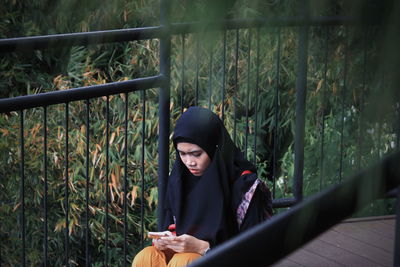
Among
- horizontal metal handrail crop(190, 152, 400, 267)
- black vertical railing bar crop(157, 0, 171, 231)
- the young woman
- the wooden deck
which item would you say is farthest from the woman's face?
horizontal metal handrail crop(190, 152, 400, 267)

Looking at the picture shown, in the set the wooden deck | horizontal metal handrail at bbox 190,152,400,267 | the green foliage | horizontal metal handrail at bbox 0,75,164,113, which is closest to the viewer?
horizontal metal handrail at bbox 190,152,400,267

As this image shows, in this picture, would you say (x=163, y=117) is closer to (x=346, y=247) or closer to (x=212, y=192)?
(x=212, y=192)

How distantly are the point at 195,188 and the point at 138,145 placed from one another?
2.40 m

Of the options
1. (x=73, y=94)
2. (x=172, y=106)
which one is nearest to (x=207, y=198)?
(x=73, y=94)

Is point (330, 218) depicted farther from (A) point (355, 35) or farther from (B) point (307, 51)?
(B) point (307, 51)

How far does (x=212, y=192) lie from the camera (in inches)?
105

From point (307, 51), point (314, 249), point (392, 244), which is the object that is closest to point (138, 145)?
point (314, 249)

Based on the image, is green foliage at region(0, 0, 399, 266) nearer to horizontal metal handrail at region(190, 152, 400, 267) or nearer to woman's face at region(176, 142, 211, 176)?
horizontal metal handrail at region(190, 152, 400, 267)

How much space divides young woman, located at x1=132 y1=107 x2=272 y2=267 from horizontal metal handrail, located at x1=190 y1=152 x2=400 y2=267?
1919 mm

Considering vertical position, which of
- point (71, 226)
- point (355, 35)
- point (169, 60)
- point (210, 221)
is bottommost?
point (71, 226)

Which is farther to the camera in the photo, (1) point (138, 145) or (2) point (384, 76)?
(1) point (138, 145)

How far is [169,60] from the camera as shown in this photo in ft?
8.93

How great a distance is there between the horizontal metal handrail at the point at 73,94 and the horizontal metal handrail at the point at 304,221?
67.3 inches

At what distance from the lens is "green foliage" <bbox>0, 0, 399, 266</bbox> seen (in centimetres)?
72
